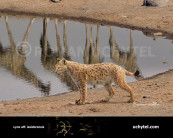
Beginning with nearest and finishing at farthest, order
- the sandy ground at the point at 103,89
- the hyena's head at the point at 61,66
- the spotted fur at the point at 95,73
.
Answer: the sandy ground at the point at 103,89
the spotted fur at the point at 95,73
the hyena's head at the point at 61,66

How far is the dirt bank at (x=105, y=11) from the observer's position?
114 feet

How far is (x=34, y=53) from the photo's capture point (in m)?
27.9

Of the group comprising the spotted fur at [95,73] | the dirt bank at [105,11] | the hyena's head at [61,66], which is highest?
the dirt bank at [105,11]

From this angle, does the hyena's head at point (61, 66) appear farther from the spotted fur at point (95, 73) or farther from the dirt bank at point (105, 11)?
the dirt bank at point (105, 11)

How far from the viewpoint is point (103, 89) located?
752 inches

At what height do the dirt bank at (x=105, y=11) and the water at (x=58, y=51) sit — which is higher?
the dirt bank at (x=105, y=11)

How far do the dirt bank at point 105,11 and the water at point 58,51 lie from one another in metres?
Answer: 0.96

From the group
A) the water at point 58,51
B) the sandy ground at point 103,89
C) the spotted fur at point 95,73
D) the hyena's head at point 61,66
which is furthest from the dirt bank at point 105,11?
the hyena's head at point 61,66

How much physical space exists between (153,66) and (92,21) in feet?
40.5

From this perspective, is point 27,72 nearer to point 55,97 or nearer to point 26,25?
point 55,97

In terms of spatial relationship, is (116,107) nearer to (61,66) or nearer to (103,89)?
(61,66)

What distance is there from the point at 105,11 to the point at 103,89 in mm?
18957

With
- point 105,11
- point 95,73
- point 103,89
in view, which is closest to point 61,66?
point 95,73

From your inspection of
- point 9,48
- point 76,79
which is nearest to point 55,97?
point 76,79
